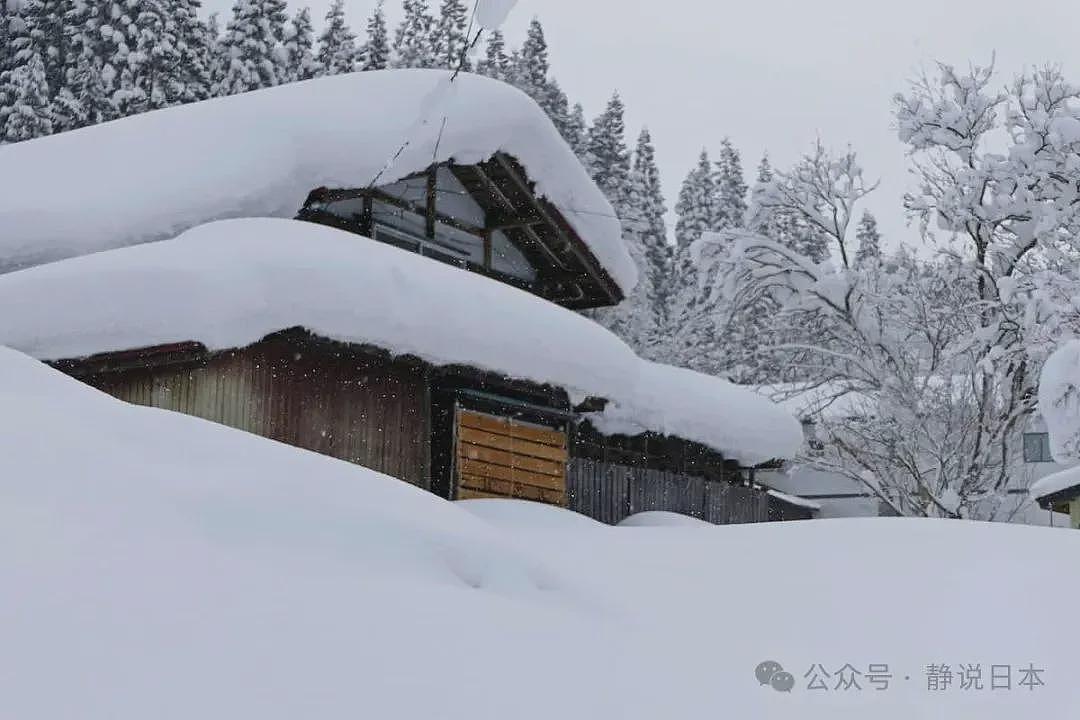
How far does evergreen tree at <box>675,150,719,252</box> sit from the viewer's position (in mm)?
47625

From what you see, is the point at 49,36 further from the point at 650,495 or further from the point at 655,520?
the point at 655,520

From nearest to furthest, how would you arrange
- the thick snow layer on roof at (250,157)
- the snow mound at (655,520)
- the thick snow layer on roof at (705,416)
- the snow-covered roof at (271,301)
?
the snow-covered roof at (271,301), the thick snow layer on roof at (250,157), the snow mound at (655,520), the thick snow layer on roof at (705,416)

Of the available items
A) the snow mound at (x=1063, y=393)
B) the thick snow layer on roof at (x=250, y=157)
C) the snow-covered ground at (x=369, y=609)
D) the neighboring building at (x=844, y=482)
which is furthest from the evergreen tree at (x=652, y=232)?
the snow-covered ground at (x=369, y=609)

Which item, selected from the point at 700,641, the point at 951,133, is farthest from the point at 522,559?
the point at 951,133

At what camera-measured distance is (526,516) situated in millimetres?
12266

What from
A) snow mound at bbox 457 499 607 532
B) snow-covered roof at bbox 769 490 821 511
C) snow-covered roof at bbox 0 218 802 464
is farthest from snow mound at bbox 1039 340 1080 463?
snow-covered roof at bbox 769 490 821 511

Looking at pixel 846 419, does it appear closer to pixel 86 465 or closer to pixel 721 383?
pixel 721 383

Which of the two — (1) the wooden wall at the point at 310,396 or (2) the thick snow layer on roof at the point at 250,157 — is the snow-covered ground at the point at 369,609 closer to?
(1) the wooden wall at the point at 310,396

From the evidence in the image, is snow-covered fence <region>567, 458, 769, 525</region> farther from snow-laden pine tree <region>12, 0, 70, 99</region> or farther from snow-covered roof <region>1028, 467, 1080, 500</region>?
snow-laden pine tree <region>12, 0, 70, 99</region>

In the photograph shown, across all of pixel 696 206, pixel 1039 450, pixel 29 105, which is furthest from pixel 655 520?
pixel 696 206

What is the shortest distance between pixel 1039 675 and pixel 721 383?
16074 mm

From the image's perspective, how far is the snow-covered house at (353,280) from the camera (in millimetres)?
11352

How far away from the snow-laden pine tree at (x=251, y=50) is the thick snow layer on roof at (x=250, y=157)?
17.8m

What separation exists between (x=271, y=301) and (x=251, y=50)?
25.6 metres
